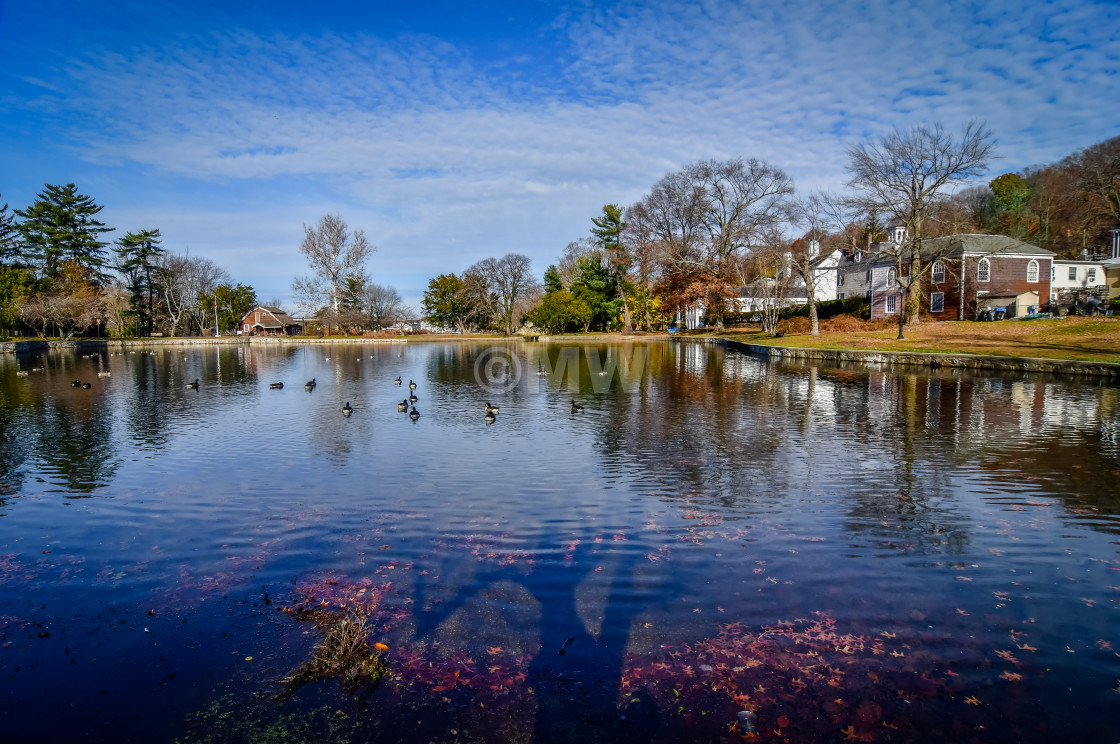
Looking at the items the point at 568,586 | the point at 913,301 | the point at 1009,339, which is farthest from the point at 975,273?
the point at 568,586

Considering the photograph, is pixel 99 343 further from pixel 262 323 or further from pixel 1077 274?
pixel 1077 274

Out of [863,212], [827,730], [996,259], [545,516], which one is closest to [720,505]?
[545,516]

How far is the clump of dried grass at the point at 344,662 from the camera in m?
4.75

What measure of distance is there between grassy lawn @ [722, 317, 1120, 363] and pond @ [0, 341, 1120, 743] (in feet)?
49.2

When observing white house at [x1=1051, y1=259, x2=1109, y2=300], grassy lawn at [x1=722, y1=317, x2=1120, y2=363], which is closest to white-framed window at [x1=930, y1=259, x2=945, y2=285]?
grassy lawn at [x1=722, y1=317, x2=1120, y2=363]

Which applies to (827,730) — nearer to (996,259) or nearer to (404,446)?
(404,446)

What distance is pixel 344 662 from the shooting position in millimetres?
4922

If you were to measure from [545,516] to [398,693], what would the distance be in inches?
166

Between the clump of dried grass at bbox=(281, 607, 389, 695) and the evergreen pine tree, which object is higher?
the evergreen pine tree

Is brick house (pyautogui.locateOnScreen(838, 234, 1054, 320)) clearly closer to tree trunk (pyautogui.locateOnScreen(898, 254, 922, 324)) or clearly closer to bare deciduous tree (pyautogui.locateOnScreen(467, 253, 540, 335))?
tree trunk (pyautogui.locateOnScreen(898, 254, 922, 324))

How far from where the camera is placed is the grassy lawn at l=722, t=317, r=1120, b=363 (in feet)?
86.8

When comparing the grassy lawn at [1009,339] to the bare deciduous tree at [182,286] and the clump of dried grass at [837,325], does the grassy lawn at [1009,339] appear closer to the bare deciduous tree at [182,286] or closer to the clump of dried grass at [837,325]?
the clump of dried grass at [837,325]

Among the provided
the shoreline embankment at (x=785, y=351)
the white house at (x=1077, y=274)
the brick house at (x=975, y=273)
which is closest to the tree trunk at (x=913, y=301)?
the brick house at (x=975, y=273)

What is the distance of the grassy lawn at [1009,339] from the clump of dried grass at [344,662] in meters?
28.7
